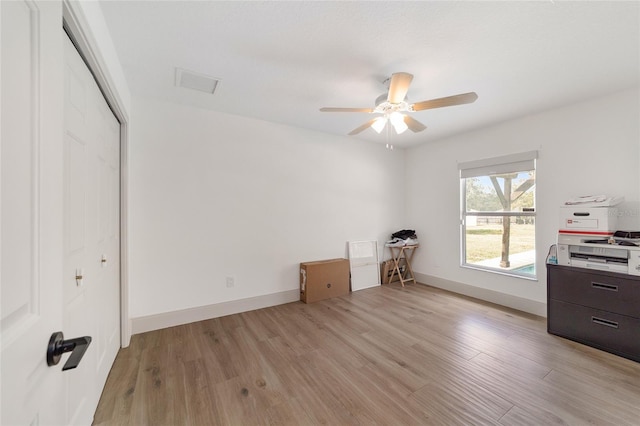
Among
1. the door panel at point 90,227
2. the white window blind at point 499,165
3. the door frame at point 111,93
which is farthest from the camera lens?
the white window blind at point 499,165

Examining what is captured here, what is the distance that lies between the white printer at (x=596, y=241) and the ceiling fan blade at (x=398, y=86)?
2271 mm

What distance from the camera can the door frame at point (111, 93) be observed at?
114 cm

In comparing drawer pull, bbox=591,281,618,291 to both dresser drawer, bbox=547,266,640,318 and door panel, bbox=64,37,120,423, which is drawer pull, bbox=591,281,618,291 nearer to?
dresser drawer, bbox=547,266,640,318

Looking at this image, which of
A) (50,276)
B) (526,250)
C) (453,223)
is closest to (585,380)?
(526,250)

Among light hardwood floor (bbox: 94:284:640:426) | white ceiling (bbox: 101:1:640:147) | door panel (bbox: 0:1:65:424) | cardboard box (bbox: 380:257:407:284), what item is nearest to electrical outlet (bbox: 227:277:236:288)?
light hardwood floor (bbox: 94:284:640:426)

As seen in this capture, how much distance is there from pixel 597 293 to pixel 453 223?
1.90 metres

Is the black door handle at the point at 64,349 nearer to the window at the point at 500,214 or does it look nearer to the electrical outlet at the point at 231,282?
the electrical outlet at the point at 231,282

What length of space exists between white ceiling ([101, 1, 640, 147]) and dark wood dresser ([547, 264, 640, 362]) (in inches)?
75.3

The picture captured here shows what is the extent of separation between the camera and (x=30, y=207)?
1.89ft

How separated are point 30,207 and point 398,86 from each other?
2.13 m

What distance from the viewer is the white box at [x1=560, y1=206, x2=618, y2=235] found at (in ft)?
7.92

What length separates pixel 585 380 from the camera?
75.7 inches

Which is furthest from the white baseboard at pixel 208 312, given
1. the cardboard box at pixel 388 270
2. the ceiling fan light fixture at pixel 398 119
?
the ceiling fan light fixture at pixel 398 119

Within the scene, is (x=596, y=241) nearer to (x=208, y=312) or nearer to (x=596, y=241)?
(x=596, y=241)
